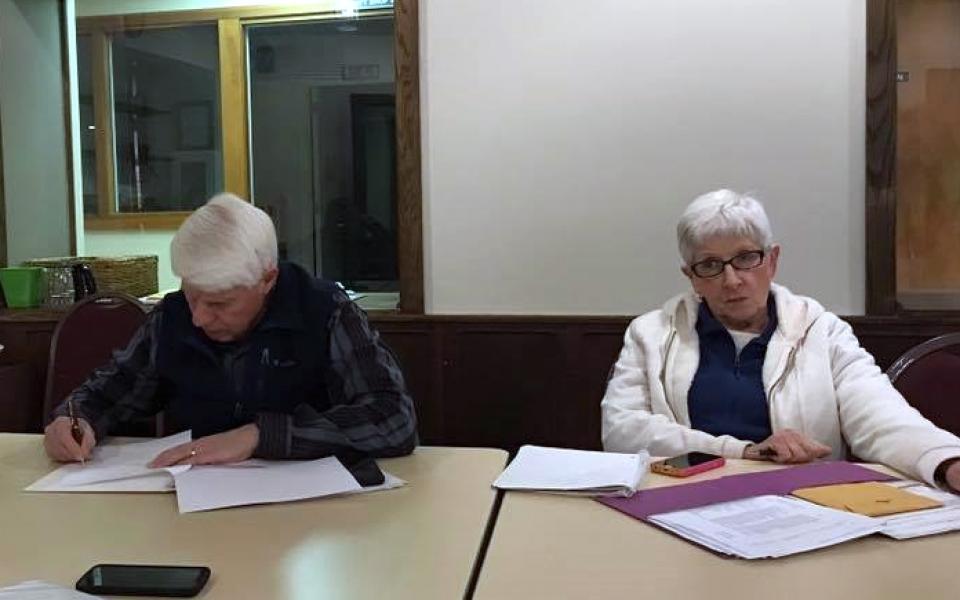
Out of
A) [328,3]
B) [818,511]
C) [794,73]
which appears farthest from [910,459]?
[328,3]

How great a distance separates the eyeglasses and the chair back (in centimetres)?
175

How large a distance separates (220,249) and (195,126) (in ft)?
7.32

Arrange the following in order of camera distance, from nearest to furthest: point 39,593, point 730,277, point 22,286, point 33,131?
1. point 39,593
2. point 730,277
3. point 22,286
4. point 33,131

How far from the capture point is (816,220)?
2797 mm

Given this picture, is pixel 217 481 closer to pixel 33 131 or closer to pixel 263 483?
pixel 263 483

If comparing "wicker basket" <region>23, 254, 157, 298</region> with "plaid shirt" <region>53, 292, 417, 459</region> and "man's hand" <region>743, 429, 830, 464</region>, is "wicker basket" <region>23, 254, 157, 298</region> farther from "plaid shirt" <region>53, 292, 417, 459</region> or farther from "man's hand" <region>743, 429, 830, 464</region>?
"man's hand" <region>743, 429, 830, 464</region>

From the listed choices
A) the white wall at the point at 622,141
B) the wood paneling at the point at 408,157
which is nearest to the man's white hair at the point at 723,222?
the white wall at the point at 622,141

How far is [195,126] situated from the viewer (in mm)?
3738

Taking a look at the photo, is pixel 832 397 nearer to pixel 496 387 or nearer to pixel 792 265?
pixel 792 265

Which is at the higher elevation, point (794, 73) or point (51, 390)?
point (794, 73)

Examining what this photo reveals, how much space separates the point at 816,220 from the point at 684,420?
107 centimetres

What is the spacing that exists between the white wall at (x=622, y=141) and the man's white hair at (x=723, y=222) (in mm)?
815

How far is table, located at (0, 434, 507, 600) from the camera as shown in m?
1.16

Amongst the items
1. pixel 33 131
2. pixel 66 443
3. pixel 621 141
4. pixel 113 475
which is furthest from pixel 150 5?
pixel 113 475
